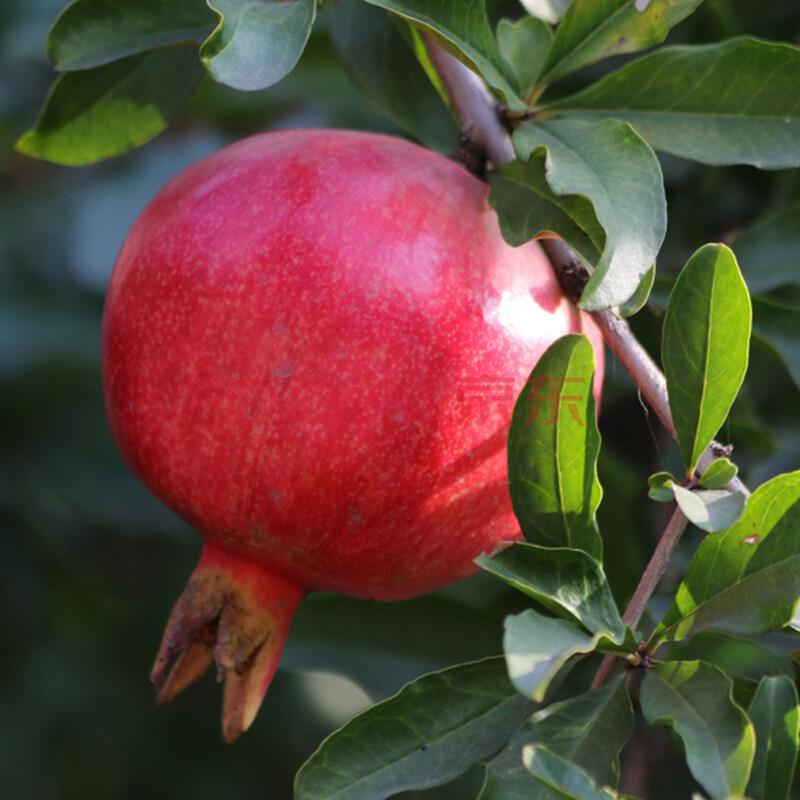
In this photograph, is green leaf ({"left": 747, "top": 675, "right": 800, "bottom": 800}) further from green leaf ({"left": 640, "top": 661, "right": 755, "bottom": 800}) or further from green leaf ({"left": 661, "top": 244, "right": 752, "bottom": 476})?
green leaf ({"left": 661, "top": 244, "right": 752, "bottom": 476})

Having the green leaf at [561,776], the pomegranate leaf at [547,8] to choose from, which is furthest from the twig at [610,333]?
the green leaf at [561,776]

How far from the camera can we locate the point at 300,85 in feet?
4.96

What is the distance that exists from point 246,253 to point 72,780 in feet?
4.34

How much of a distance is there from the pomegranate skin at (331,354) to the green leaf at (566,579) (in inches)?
3.7

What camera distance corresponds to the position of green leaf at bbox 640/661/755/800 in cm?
60

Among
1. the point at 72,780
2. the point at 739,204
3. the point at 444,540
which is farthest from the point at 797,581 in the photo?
the point at 72,780

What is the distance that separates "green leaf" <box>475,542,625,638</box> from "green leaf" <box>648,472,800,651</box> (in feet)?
0.24

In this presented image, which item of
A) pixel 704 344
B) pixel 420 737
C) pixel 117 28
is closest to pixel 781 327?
pixel 704 344

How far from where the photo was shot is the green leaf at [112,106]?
103 centimetres

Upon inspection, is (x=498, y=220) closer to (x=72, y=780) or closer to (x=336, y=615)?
(x=336, y=615)

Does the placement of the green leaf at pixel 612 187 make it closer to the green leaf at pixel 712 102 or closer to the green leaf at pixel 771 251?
the green leaf at pixel 712 102

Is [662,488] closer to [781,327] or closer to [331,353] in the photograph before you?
[331,353]

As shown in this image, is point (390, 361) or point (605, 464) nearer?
point (390, 361)

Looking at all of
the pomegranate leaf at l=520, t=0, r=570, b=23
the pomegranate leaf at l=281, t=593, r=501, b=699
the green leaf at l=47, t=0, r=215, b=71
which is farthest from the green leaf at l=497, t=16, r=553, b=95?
the pomegranate leaf at l=281, t=593, r=501, b=699
